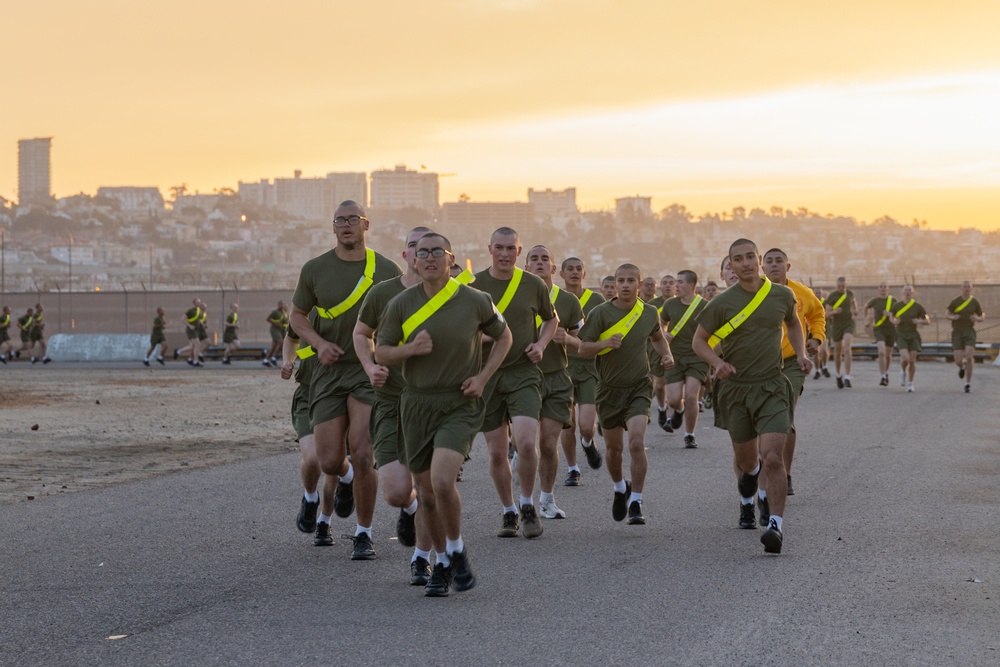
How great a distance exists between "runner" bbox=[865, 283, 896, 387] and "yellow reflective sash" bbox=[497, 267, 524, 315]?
18882mm

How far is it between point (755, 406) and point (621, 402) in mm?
1453

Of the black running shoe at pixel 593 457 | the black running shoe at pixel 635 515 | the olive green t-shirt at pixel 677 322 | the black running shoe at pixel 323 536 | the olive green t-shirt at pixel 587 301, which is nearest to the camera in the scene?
the black running shoe at pixel 323 536

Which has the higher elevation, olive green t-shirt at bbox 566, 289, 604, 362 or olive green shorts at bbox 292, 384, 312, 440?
olive green t-shirt at bbox 566, 289, 604, 362

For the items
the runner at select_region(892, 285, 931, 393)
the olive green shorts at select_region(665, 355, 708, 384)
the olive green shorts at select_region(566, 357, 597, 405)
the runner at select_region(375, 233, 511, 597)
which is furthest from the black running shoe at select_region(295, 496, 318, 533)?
the runner at select_region(892, 285, 931, 393)

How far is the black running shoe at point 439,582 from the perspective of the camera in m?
7.69

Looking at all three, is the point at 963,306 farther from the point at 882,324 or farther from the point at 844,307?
the point at 844,307

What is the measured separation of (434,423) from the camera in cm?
769

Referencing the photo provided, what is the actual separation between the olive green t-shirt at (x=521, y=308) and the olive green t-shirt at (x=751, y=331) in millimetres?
1126

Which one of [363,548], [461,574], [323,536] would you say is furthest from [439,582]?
[323,536]

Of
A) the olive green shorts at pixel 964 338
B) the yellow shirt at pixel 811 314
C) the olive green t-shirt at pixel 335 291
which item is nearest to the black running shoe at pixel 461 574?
the olive green t-shirt at pixel 335 291

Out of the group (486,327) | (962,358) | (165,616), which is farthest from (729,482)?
(962,358)

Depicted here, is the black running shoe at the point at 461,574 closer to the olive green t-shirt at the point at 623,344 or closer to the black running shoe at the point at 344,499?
the black running shoe at the point at 344,499

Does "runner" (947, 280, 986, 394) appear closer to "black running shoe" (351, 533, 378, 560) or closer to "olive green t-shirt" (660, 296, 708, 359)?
"olive green t-shirt" (660, 296, 708, 359)

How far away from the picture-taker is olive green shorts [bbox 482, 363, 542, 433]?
9.76 meters
